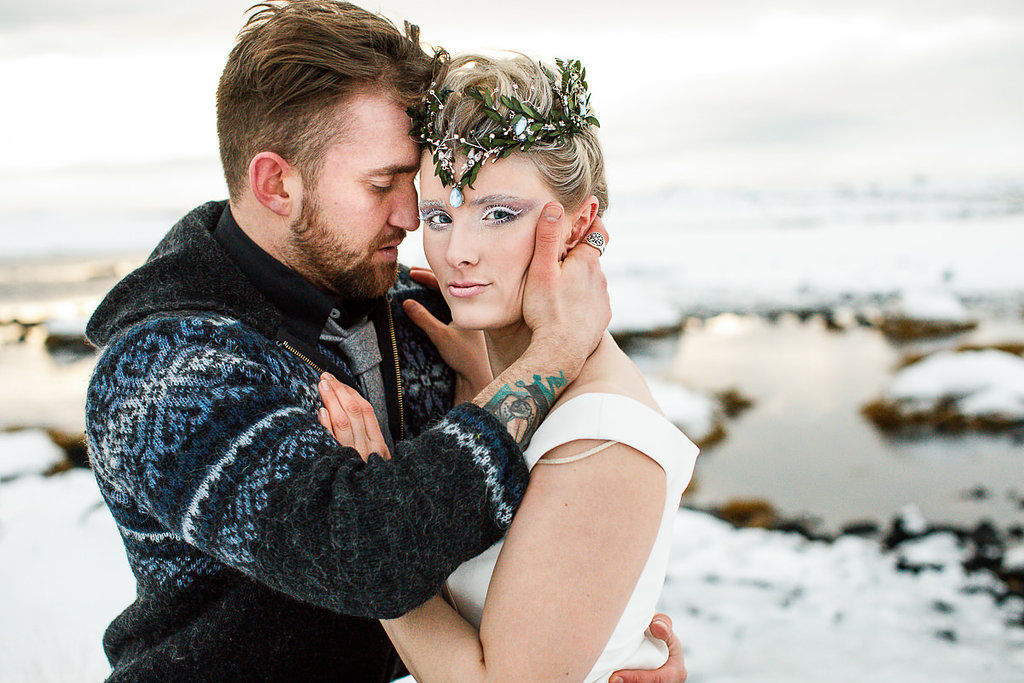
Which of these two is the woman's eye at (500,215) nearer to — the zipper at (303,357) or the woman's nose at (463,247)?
the woman's nose at (463,247)

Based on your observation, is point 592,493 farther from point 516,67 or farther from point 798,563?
point 798,563

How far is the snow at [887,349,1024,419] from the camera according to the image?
853 cm

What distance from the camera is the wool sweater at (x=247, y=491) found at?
1447mm

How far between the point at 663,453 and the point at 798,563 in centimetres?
499

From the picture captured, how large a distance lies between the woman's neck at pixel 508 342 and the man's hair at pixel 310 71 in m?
0.70

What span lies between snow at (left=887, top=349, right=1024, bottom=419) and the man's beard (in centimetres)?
830

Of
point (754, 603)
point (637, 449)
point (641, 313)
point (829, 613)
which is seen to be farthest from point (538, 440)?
point (641, 313)

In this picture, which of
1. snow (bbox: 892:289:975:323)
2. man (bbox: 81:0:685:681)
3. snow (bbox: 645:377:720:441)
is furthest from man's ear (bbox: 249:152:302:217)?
snow (bbox: 892:289:975:323)

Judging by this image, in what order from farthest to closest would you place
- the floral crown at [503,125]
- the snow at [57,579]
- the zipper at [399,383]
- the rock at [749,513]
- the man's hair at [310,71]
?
the rock at [749,513], the snow at [57,579], the zipper at [399,383], the man's hair at [310,71], the floral crown at [503,125]

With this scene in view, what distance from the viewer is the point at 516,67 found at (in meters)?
1.99

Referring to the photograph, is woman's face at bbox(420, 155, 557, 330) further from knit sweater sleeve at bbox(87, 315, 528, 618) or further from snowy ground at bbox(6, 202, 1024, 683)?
snowy ground at bbox(6, 202, 1024, 683)

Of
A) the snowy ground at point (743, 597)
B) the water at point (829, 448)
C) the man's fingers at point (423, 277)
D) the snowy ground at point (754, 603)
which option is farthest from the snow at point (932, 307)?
the man's fingers at point (423, 277)

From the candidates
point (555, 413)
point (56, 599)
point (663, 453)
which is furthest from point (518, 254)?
point (56, 599)

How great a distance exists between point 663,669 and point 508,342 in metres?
0.95
